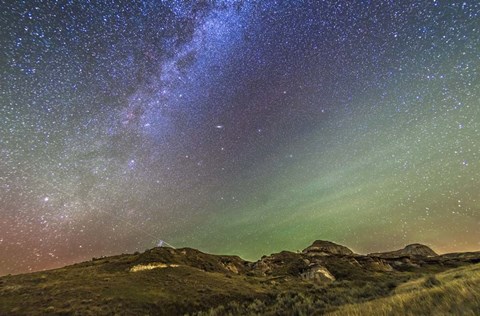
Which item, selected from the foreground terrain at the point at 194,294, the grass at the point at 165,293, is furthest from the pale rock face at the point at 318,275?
the grass at the point at 165,293

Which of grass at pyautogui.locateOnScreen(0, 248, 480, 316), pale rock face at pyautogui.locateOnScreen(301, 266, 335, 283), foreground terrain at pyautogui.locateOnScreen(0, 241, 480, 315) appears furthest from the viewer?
pale rock face at pyautogui.locateOnScreen(301, 266, 335, 283)

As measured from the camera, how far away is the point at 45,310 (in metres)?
29.1

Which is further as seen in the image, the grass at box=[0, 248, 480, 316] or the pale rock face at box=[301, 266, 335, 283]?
the pale rock face at box=[301, 266, 335, 283]

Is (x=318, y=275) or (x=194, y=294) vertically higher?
(x=194, y=294)

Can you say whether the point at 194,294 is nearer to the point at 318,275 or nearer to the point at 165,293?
the point at 165,293

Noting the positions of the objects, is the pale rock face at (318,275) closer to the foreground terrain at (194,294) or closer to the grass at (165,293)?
the foreground terrain at (194,294)

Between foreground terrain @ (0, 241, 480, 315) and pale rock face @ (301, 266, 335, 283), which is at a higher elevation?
foreground terrain @ (0, 241, 480, 315)

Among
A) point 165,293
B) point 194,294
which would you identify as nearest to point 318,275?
point 194,294

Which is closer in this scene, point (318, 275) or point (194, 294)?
point (194, 294)

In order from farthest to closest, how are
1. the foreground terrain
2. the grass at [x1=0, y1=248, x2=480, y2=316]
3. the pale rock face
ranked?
1. the pale rock face
2. the grass at [x1=0, y1=248, x2=480, y2=316]
3. the foreground terrain

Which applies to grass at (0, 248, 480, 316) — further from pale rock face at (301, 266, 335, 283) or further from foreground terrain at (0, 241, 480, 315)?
pale rock face at (301, 266, 335, 283)

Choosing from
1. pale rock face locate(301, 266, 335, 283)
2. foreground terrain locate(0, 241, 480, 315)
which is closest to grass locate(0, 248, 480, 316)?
foreground terrain locate(0, 241, 480, 315)

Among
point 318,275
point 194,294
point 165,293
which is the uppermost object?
point 165,293

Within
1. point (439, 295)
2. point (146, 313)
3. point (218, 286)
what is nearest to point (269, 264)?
point (218, 286)
